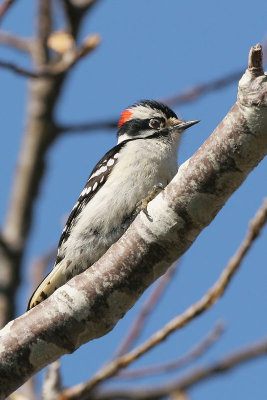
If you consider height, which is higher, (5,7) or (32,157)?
(5,7)

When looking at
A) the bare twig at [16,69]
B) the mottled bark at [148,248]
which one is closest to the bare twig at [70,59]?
the bare twig at [16,69]

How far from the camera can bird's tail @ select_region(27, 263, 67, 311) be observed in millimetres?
4922

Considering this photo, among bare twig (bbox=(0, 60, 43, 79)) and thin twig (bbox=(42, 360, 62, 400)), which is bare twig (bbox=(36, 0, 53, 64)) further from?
thin twig (bbox=(42, 360, 62, 400))

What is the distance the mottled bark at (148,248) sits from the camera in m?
3.01

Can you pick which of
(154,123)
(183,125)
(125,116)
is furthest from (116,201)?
(125,116)

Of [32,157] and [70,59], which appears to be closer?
[70,59]

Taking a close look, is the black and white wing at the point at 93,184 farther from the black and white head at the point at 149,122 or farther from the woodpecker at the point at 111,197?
the black and white head at the point at 149,122

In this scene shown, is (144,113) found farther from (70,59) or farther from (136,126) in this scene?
(70,59)

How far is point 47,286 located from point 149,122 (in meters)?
1.94

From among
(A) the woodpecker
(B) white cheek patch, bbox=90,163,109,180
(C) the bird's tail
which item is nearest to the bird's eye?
(A) the woodpecker

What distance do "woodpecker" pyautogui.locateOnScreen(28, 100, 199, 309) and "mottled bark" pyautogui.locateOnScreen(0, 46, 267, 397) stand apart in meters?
1.22

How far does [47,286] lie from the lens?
4953mm

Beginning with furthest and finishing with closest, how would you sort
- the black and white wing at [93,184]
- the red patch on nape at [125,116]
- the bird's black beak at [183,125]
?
the red patch on nape at [125,116], the bird's black beak at [183,125], the black and white wing at [93,184]

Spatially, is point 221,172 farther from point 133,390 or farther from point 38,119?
point 38,119
